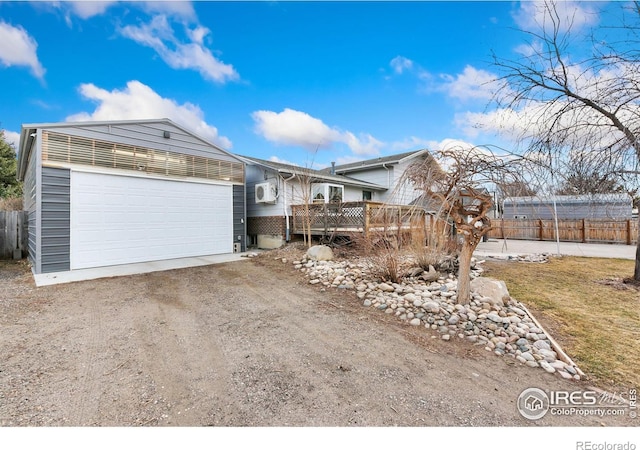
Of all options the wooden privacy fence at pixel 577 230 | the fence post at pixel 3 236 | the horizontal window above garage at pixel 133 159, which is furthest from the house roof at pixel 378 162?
the fence post at pixel 3 236

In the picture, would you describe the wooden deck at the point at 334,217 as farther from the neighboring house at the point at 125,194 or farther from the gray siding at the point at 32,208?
the gray siding at the point at 32,208

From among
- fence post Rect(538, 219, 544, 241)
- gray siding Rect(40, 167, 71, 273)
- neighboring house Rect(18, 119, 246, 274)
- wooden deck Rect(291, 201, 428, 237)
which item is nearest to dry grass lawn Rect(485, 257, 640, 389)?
wooden deck Rect(291, 201, 428, 237)

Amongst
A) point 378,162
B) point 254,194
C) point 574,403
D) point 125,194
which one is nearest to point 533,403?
point 574,403

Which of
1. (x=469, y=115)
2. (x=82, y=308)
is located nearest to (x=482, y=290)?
(x=469, y=115)

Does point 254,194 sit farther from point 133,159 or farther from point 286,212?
point 133,159

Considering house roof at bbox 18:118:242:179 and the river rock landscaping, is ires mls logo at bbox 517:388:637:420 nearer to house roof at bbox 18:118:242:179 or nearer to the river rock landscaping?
the river rock landscaping

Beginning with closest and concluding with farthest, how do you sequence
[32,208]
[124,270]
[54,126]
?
[54,126] < [124,270] < [32,208]

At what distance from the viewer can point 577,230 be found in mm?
15789

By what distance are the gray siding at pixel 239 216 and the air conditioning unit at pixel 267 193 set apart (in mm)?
930

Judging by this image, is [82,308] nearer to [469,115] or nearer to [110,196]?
[110,196]

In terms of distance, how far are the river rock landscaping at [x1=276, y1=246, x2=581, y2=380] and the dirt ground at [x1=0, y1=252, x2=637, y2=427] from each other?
21 cm

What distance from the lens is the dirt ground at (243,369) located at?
2.02 metres

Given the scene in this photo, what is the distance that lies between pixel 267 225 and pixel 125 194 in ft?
17.5
